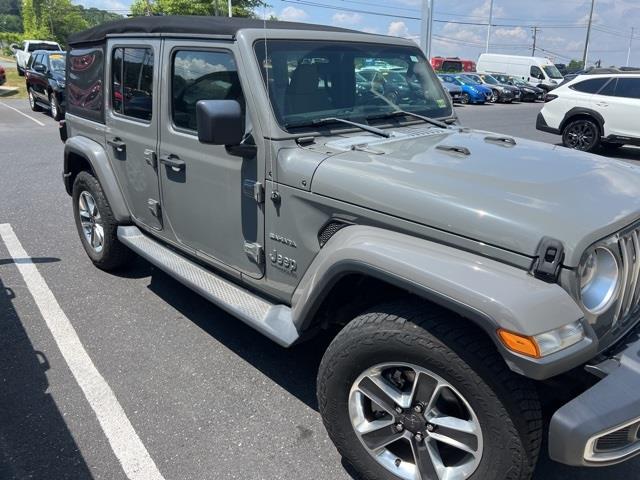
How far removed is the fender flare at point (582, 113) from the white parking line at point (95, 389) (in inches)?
412

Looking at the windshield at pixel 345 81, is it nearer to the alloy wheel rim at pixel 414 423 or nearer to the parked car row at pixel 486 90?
the alloy wheel rim at pixel 414 423

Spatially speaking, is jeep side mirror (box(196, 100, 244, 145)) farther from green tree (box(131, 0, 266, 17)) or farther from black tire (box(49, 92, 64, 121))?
green tree (box(131, 0, 266, 17))

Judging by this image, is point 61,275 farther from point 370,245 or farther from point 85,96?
point 370,245

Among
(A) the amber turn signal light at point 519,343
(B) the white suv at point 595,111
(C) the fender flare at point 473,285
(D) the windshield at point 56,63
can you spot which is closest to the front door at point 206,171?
(C) the fender flare at point 473,285

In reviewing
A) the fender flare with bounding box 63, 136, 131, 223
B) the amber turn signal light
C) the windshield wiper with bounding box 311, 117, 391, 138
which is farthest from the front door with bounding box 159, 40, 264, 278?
the amber turn signal light

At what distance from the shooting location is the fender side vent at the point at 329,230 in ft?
8.50

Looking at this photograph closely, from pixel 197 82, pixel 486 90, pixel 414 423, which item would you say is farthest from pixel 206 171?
pixel 486 90

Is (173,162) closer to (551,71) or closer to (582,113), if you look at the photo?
(582,113)

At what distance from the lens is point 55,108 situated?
14711mm

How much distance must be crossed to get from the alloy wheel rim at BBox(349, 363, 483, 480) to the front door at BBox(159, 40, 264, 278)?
3.37ft

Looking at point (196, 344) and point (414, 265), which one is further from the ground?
point (414, 265)

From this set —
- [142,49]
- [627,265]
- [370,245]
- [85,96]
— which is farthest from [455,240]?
[85,96]

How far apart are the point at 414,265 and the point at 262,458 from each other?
4.20 ft

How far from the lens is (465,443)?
2.16 meters
